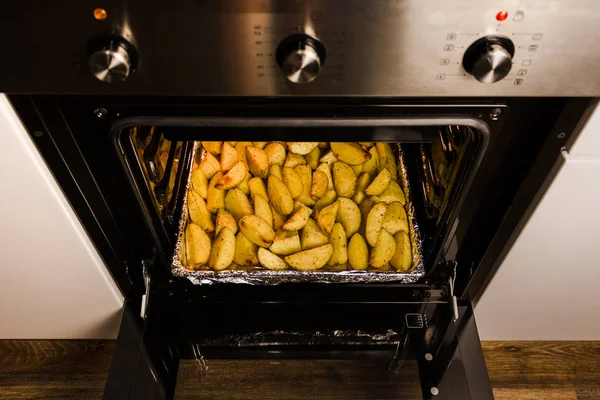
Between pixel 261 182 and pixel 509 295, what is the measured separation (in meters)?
0.54

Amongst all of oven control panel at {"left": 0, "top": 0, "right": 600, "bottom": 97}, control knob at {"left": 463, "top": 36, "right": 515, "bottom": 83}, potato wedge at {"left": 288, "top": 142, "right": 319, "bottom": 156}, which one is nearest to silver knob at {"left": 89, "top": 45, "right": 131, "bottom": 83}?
oven control panel at {"left": 0, "top": 0, "right": 600, "bottom": 97}

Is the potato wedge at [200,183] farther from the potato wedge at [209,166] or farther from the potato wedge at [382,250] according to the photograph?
the potato wedge at [382,250]

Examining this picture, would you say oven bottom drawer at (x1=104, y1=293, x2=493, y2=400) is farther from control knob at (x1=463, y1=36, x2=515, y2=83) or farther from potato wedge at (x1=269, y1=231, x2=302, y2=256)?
control knob at (x1=463, y1=36, x2=515, y2=83)

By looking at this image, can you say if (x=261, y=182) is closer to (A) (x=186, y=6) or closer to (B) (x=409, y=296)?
(B) (x=409, y=296)

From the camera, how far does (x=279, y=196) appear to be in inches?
40.8

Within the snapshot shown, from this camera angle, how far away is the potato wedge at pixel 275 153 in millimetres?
1091

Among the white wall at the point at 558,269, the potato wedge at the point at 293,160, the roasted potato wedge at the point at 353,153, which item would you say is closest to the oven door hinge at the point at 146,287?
the potato wedge at the point at 293,160

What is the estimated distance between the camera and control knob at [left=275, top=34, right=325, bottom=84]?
613 millimetres

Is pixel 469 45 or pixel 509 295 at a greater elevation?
pixel 469 45

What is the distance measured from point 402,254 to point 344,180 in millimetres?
181

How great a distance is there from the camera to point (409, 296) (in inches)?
41.3

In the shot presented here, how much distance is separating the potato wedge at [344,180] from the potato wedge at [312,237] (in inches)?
3.8

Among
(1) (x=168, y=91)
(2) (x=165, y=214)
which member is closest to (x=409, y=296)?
(2) (x=165, y=214)

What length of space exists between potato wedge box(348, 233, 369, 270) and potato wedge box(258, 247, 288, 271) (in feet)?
0.42
